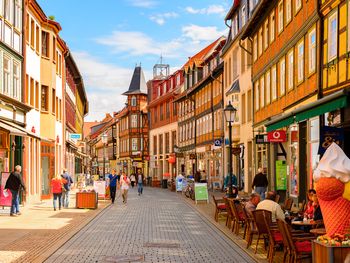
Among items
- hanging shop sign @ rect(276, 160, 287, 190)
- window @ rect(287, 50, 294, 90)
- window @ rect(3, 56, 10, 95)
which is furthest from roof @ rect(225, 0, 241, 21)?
window @ rect(3, 56, 10, 95)

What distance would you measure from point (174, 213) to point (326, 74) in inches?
349

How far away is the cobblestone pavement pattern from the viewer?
13038mm

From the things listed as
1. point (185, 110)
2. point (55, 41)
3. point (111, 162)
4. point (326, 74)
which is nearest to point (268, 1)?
point (326, 74)

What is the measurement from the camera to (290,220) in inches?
574

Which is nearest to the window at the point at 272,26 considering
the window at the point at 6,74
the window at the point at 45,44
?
the window at the point at 6,74

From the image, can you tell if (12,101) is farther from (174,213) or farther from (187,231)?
(187,231)

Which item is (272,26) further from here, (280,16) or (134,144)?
(134,144)

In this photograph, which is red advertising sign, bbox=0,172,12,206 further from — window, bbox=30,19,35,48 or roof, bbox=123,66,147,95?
roof, bbox=123,66,147,95

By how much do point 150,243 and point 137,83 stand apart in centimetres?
8701

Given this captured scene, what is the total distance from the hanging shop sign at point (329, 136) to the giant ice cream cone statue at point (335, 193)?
27.9 ft

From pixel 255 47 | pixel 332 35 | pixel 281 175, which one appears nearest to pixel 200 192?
pixel 281 175

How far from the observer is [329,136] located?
16641 mm

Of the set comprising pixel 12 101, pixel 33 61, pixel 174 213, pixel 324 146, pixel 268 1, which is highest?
pixel 268 1

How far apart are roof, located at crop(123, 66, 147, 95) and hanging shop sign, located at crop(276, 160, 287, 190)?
235ft
